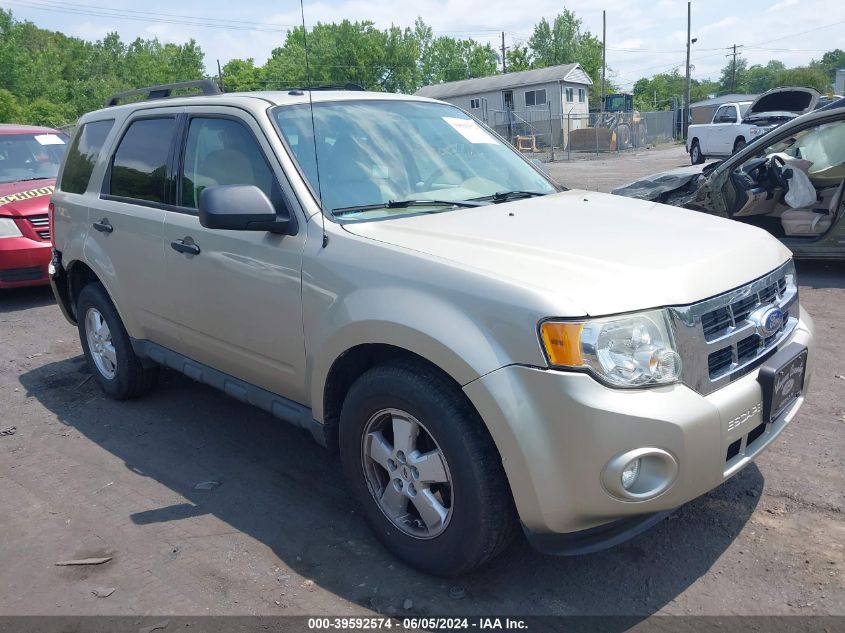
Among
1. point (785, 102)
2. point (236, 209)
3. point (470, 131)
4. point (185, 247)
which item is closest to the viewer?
point (236, 209)

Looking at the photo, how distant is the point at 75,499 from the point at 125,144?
2210 mm

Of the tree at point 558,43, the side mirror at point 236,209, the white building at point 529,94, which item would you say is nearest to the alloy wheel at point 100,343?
the side mirror at point 236,209

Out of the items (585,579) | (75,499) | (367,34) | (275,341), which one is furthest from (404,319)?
(367,34)

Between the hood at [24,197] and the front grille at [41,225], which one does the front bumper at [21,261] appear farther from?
the hood at [24,197]

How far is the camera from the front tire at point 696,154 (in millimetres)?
24953

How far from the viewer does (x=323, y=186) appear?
347cm

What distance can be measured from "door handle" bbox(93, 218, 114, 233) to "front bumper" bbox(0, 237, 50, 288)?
3.93 meters

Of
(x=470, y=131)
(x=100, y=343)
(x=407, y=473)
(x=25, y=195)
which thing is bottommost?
(x=407, y=473)

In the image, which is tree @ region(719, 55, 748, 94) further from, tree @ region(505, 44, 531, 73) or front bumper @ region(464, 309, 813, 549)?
front bumper @ region(464, 309, 813, 549)

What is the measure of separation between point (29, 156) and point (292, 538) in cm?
813

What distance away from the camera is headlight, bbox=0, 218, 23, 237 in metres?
8.21

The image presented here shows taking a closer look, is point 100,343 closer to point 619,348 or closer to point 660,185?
point 619,348

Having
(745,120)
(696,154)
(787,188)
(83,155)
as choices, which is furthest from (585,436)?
(696,154)

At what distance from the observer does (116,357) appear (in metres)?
5.05
